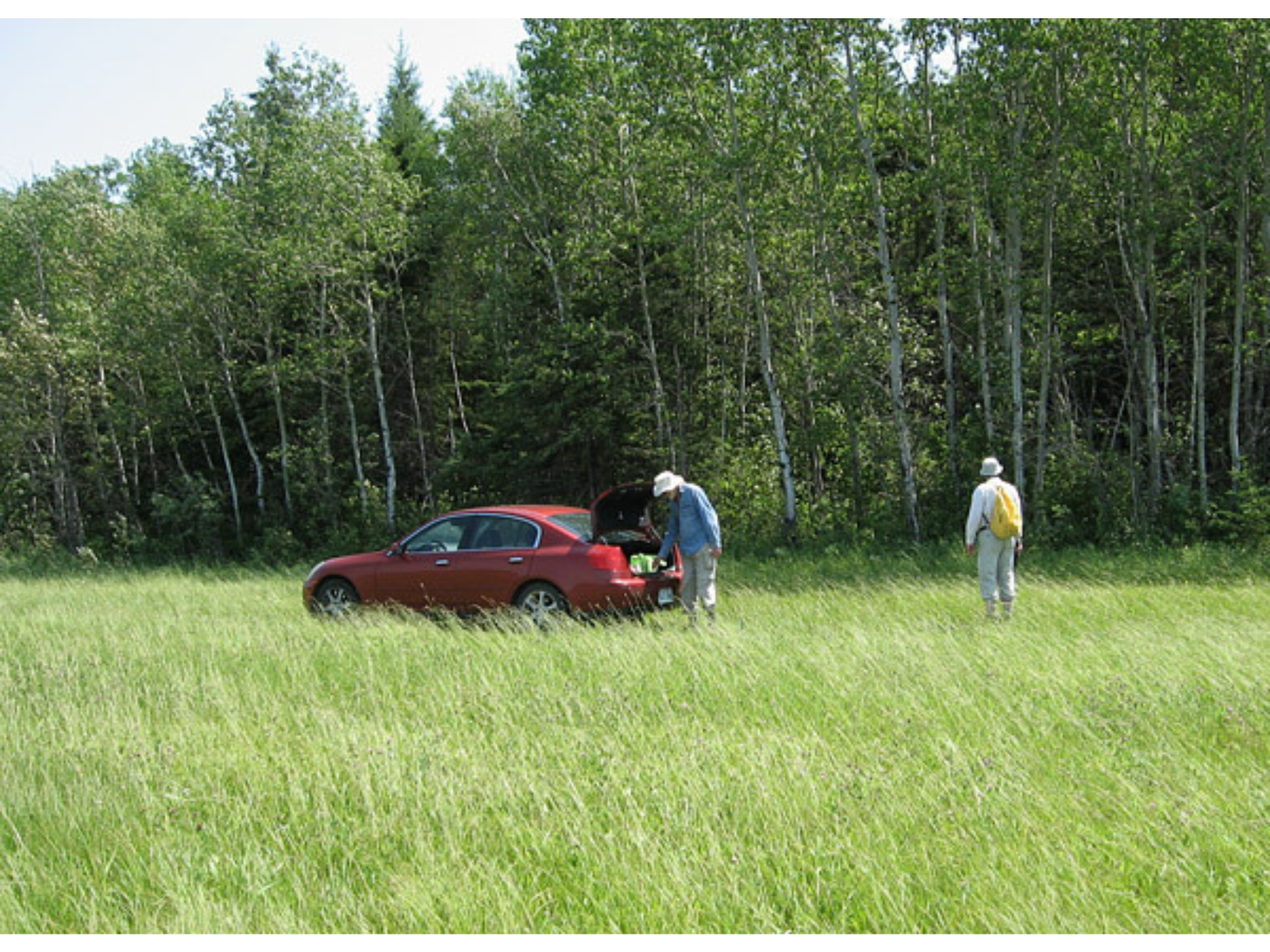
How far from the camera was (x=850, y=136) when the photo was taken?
19953 mm

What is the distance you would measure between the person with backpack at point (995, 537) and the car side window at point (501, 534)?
479 centimetres

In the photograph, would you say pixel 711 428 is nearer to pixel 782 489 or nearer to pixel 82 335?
pixel 782 489

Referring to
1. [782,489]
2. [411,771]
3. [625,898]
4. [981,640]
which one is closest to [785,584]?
[981,640]

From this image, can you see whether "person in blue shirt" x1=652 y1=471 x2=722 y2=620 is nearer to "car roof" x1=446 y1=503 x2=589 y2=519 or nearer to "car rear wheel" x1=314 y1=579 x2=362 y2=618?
"car roof" x1=446 y1=503 x2=589 y2=519

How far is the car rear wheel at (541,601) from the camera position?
11.6 meters

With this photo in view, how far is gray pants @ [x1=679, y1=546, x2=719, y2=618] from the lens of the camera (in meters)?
11.4

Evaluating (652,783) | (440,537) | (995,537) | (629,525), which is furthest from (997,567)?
(652,783)

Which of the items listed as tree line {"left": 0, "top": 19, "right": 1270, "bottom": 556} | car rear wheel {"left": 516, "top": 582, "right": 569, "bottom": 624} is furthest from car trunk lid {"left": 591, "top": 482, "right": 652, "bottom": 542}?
tree line {"left": 0, "top": 19, "right": 1270, "bottom": 556}

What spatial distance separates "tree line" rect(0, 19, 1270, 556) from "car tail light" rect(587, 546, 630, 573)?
951cm

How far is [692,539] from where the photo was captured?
1129 cm

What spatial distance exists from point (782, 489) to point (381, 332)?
1373cm

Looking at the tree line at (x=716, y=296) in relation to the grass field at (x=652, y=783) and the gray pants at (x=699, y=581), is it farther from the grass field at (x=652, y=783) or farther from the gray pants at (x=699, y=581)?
the grass field at (x=652, y=783)

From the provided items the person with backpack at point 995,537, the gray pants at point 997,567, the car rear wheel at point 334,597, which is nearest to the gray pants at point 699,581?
the person with backpack at point 995,537

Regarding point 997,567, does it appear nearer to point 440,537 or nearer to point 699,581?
point 699,581
